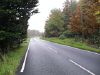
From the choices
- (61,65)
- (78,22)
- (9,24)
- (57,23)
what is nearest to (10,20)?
(9,24)

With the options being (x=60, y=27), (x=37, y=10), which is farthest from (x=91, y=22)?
(x=60, y=27)

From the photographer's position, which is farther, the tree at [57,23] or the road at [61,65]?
the tree at [57,23]

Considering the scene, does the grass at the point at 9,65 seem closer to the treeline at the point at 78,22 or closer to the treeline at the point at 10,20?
the treeline at the point at 10,20

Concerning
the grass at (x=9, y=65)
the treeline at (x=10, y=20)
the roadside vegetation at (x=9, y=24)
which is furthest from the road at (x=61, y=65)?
the treeline at (x=10, y=20)

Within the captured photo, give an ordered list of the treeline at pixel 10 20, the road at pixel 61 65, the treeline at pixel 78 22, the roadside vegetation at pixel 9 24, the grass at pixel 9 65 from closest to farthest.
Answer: the grass at pixel 9 65 → the road at pixel 61 65 → the roadside vegetation at pixel 9 24 → the treeline at pixel 10 20 → the treeline at pixel 78 22

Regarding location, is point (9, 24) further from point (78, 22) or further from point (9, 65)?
point (78, 22)

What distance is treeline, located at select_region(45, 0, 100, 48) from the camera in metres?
41.6

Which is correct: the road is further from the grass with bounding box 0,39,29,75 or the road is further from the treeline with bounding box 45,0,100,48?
the treeline with bounding box 45,0,100,48

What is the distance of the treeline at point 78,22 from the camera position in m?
41.6

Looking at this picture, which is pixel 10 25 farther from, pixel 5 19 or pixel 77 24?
pixel 77 24

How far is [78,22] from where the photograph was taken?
50.6m

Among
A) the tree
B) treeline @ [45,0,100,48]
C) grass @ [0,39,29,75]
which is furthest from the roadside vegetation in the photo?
the tree

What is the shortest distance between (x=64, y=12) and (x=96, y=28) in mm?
37348

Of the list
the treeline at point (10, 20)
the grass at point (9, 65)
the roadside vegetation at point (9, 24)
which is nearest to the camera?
the grass at point (9, 65)
